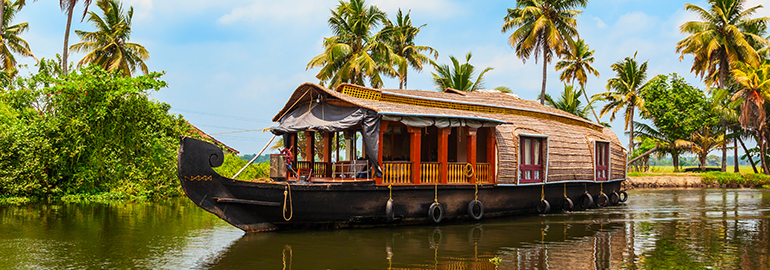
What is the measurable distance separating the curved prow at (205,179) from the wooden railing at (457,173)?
4.20 m

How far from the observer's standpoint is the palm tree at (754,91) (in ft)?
90.7

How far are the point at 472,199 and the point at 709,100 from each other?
27202mm

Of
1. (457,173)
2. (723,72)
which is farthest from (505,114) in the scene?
(723,72)

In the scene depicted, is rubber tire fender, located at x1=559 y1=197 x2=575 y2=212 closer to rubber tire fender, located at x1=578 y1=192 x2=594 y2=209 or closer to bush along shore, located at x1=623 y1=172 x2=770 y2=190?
rubber tire fender, located at x1=578 y1=192 x2=594 y2=209

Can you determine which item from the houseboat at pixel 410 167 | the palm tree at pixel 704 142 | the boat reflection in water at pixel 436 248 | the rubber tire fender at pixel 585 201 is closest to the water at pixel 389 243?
the boat reflection in water at pixel 436 248

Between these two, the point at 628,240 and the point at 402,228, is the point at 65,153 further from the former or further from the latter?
the point at 628,240

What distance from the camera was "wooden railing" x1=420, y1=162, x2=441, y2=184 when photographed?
11031mm

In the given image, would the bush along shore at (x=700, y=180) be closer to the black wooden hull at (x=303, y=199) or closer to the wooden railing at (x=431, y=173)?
the black wooden hull at (x=303, y=199)

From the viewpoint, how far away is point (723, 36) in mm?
30578

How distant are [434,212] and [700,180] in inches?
879

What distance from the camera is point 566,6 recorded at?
26.8 meters

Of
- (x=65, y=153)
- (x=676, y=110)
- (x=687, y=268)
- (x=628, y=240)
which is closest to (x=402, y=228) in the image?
(x=628, y=240)

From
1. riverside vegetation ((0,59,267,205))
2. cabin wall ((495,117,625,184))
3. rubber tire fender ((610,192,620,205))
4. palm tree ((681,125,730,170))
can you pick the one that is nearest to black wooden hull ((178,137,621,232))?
cabin wall ((495,117,625,184))

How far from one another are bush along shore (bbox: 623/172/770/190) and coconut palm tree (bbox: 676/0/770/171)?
403cm
